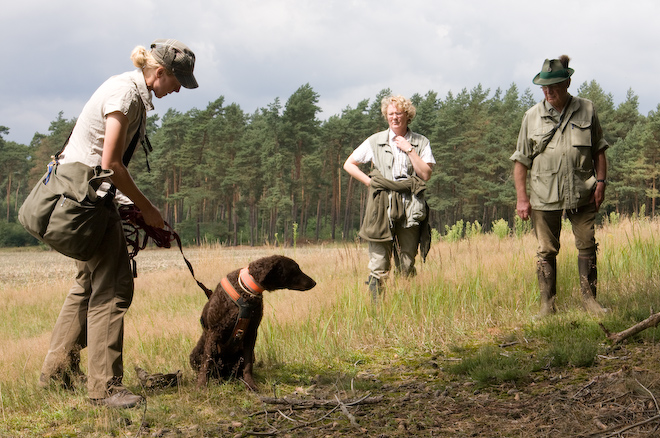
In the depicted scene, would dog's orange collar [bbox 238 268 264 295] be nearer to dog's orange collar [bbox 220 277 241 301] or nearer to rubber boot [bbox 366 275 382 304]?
dog's orange collar [bbox 220 277 241 301]

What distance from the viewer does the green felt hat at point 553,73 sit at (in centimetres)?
504

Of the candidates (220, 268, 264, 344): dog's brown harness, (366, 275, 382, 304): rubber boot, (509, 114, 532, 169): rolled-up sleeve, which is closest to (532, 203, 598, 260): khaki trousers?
(509, 114, 532, 169): rolled-up sleeve

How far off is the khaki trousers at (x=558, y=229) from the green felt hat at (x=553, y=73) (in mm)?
1273

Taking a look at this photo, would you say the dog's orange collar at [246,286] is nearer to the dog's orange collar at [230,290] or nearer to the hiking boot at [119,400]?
the dog's orange collar at [230,290]

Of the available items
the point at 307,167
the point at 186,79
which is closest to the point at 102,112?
the point at 186,79

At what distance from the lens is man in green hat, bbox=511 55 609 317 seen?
509 cm

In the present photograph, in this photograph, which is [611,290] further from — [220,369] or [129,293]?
[129,293]

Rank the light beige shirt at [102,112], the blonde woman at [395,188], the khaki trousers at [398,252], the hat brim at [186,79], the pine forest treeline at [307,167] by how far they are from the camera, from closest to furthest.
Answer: the light beige shirt at [102,112], the hat brim at [186,79], the blonde woman at [395,188], the khaki trousers at [398,252], the pine forest treeline at [307,167]

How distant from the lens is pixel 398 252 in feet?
18.4

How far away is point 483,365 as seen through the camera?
392cm

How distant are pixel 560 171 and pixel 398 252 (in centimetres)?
180

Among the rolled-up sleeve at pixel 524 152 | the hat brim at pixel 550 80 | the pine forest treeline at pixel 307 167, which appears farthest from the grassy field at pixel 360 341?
the pine forest treeline at pixel 307 167

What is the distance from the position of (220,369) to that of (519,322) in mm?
3127

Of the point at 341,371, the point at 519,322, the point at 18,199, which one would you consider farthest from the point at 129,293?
the point at 18,199
